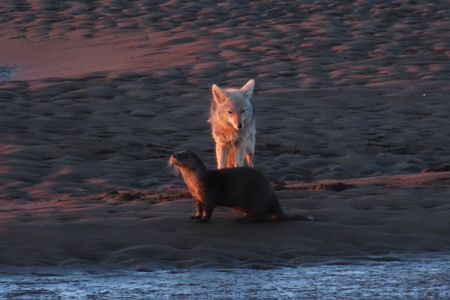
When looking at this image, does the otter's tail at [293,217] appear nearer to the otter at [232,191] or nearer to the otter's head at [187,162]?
the otter at [232,191]

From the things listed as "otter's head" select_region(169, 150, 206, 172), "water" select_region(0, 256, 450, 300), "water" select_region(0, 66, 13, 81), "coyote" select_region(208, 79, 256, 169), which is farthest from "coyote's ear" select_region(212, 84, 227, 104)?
"water" select_region(0, 66, 13, 81)

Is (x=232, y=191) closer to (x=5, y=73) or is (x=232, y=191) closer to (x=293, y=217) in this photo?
(x=293, y=217)

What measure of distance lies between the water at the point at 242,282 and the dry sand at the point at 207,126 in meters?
0.26

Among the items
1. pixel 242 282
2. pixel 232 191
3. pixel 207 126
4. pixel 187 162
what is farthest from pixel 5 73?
pixel 242 282

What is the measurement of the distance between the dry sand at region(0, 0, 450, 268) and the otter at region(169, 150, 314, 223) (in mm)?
145

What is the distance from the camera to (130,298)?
18.0ft

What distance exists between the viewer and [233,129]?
902 cm

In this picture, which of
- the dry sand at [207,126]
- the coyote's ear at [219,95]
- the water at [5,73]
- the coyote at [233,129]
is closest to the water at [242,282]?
the dry sand at [207,126]

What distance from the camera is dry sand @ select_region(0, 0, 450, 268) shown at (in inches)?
275

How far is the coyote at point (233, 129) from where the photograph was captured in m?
8.98

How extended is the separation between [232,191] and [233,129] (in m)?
1.90

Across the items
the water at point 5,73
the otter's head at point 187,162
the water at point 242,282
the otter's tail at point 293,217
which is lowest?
the water at point 5,73

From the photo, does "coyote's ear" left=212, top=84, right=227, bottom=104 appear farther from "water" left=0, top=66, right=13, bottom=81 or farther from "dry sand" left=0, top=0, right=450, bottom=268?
"water" left=0, top=66, right=13, bottom=81

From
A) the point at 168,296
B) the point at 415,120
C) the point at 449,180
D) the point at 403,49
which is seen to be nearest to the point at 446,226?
the point at 449,180
